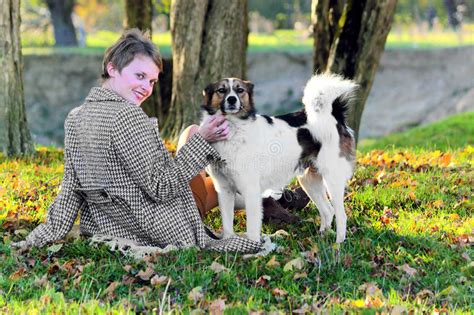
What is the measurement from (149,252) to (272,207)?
1313 millimetres

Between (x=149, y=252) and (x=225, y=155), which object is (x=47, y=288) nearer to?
(x=149, y=252)

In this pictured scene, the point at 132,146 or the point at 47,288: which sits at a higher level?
the point at 132,146

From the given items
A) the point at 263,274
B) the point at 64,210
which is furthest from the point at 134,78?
the point at 263,274

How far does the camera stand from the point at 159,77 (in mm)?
11781

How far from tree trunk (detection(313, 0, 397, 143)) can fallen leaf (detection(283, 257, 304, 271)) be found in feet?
16.3

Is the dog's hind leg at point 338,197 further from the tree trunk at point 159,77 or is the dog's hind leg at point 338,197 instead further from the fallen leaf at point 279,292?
the tree trunk at point 159,77

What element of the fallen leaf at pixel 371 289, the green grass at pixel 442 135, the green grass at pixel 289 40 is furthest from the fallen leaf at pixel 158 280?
the green grass at pixel 289 40

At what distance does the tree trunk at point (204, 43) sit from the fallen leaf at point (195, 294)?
5251 mm

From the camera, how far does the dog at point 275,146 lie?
5254 mm

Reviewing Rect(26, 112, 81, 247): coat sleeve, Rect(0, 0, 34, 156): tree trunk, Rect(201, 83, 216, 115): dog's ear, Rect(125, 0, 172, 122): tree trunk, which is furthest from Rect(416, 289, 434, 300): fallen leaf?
Rect(125, 0, 172, 122): tree trunk

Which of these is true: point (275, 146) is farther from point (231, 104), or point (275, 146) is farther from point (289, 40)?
point (289, 40)

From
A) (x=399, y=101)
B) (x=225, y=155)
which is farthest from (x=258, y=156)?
(x=399, y=101)

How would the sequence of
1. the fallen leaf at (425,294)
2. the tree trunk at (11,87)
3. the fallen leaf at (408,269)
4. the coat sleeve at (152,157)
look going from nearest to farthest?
the fallen leaf at (425,294) → the fallen leaf at (408,269) → the coat sleeve at (152,157) → the tree trunk at (11,87)

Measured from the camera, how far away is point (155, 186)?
4938mm
